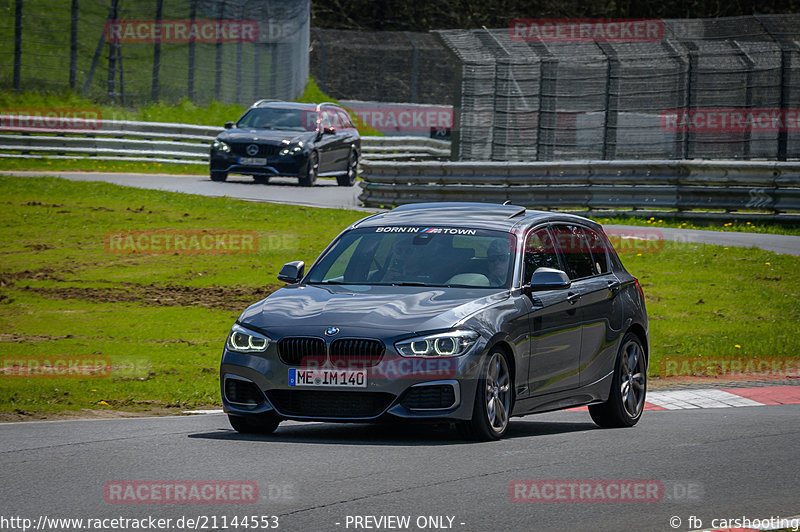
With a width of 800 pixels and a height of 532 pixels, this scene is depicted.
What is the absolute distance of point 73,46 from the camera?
36.4 metres

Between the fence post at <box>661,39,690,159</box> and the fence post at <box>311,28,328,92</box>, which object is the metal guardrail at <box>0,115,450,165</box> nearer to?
the fence post at <box>311,28,328,92</box>

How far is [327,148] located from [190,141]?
238 inches

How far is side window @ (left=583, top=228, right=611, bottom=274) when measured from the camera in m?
11.1

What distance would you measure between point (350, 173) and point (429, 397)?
25.1 m

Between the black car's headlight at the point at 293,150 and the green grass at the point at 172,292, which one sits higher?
the black car's headlight at the point at 293,150

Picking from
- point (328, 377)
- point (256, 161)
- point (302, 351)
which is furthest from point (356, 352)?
point (256, 161)

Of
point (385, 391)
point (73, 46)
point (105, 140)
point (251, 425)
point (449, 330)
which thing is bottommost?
point (251, 425)

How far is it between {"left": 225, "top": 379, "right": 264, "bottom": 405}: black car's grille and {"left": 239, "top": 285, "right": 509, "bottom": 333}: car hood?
394 millimetres

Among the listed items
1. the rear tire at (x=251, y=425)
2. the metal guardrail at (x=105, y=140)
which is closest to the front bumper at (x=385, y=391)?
the rear tire at (x=251, y=425)

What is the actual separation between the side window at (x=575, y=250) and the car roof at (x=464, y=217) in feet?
0.38

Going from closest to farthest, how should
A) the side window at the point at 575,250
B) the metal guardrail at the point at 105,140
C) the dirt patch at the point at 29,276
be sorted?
the side window at the point at 575,250 → the dirt patch at the point at 29,276 → the metal guardrail at the point at 105,140

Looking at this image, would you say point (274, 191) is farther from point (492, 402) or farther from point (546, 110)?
point (492, 402)

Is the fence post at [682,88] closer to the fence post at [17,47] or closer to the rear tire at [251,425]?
the fence post at [17,47]

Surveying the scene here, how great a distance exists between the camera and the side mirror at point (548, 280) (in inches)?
378
